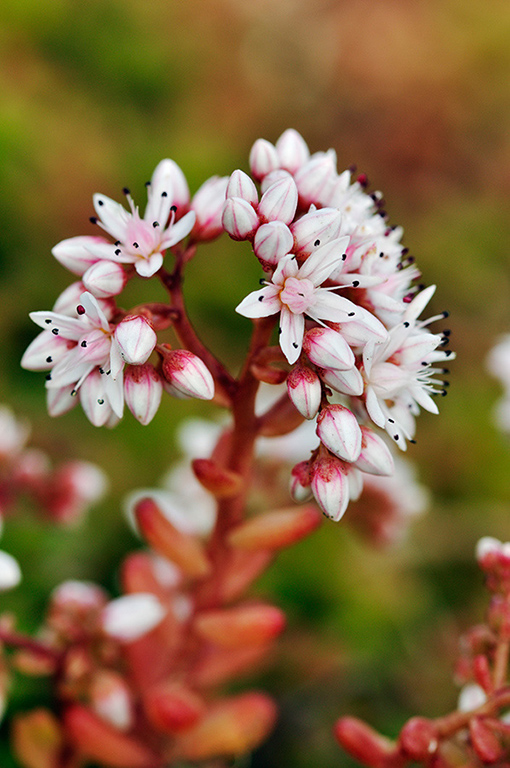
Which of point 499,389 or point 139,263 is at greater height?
point 499,389

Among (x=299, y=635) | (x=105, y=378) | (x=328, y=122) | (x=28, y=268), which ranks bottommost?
(x=299, y=635)

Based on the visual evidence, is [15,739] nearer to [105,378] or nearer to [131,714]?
[131,714]

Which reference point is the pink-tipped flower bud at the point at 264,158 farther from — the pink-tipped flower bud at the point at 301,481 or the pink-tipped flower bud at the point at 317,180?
the pink-tipped flower bud at the point at 301,481

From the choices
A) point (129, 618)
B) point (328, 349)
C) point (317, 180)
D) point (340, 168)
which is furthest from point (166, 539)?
point (340, 168)

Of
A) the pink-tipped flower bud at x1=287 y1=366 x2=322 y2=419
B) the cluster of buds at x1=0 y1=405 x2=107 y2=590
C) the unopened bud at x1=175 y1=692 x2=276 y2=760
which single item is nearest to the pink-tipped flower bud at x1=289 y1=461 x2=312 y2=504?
the pink-tipped flower bud at x1=287 y1=366 x2=322 y2=419

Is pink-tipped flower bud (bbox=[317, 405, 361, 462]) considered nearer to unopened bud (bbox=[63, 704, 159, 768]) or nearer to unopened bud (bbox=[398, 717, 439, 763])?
unopened bud (bbox=[398, 717, 439, 763])

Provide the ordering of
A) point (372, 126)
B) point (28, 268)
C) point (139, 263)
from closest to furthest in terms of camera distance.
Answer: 1. point (139, 263)
2. point (28, 268)
3. point (372, 126)

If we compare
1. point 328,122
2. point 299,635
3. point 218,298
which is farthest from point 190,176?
point 299,635
